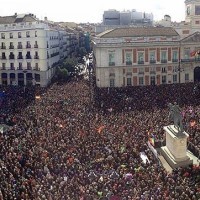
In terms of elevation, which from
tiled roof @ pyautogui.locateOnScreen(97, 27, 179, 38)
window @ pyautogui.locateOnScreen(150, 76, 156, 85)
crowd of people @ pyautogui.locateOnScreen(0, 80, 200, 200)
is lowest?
crowd of people @ pyautogui.locateOnScreen(0, 80, 200, 200)

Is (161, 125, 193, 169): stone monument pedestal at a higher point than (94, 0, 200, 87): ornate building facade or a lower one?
lower

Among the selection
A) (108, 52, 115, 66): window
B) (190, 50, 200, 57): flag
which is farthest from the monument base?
(190, 50, 200, 57): flag

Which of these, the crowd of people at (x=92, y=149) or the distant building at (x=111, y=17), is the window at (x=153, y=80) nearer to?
the crowd of people at (x=92, y=149)

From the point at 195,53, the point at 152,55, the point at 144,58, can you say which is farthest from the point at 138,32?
the point at 195,53

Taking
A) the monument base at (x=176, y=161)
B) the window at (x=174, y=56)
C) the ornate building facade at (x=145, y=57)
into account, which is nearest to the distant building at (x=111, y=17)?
the ornate building facade at (x=145, y=57)

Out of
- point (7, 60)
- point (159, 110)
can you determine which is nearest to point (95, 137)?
point (159, 110)

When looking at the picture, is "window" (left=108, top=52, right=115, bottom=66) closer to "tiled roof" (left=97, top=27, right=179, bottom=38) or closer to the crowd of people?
"tiled roof" (left=97, top=27, right=179, bottom=38)

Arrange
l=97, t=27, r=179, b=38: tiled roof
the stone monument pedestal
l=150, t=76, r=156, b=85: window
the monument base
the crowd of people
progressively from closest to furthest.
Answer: the crowd of people < the monument base < the stone monument pedestal < l=97, t=27, r=179, b=38: tiled roof < l=150, t=76, r=156, b=85: window
